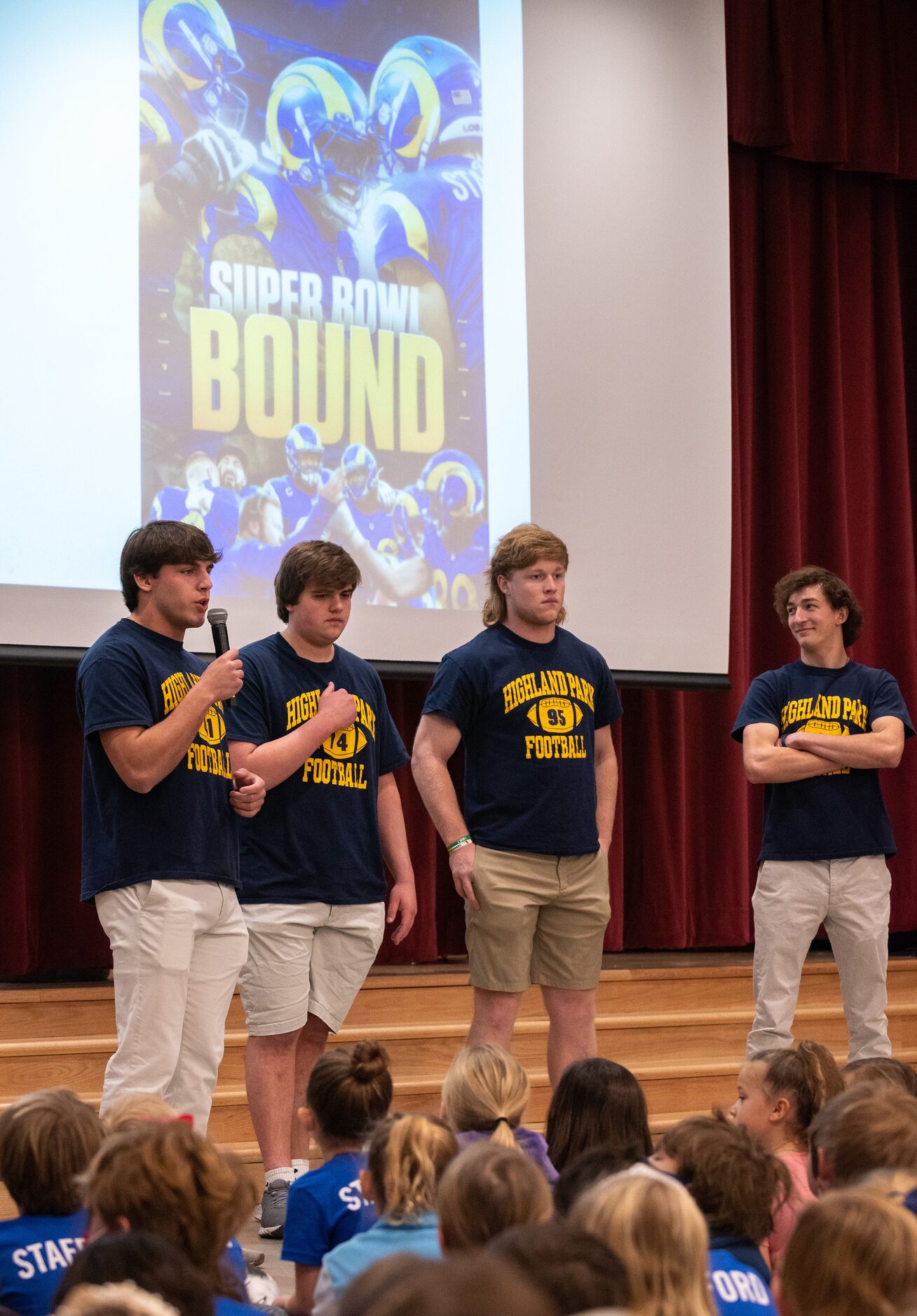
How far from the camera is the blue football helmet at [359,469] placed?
4176 mm

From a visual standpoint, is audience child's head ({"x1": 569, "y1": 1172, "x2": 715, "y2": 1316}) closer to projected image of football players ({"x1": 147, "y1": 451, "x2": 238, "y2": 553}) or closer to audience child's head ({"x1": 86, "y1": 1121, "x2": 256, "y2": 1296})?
audience child's head ({"x1": 86, "y1": 1121, "x2": 256, "y2": 1296})

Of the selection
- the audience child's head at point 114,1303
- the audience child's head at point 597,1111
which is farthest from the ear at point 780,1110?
the audience child's head at point 114,1303

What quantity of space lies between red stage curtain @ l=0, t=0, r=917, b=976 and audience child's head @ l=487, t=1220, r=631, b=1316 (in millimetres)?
3637

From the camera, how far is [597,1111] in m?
1.97

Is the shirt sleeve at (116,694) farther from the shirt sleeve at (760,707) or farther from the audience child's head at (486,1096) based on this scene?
the shirt sleeve at (760,707)

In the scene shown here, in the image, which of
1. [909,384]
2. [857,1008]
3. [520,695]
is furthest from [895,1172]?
[909,384]

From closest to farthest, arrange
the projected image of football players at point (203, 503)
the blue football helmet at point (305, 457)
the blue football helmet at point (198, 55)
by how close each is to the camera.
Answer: the projected image of football players at point (203, 503) → the blue football helmet at point (198, 55) → the blue football helmet at point (305, 457)

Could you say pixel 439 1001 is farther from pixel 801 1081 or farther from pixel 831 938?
pixel 801 1081

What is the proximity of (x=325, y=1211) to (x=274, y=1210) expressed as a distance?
2.77 ft

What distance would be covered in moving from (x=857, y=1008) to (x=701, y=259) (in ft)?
8.42

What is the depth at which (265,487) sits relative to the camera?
4.05 meters

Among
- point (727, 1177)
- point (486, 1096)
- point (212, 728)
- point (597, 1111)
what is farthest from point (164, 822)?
point (727, 1177)

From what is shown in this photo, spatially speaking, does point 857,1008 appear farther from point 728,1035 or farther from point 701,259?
point 701,259

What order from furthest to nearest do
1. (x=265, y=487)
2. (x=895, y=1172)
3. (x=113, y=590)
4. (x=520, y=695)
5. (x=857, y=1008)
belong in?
(x=265, y=487) < (x=113, y=590) < (x=857, y=1008) < (x=520, y=695) < (x=895, y=1172)
